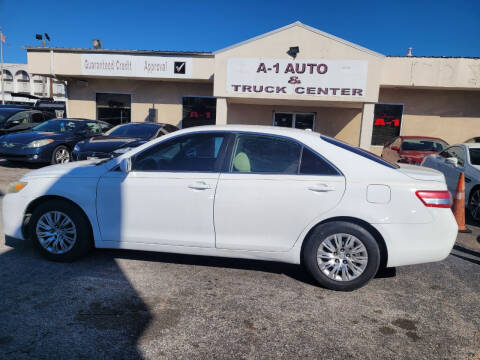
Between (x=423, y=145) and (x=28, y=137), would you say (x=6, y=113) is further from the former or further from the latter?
(x=423, y=145)

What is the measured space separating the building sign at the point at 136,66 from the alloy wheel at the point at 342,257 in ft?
40.9

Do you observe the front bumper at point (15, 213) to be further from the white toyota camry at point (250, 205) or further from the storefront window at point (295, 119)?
the storefront window at point (295, 119)

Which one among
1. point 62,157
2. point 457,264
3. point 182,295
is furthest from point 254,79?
point 182,295

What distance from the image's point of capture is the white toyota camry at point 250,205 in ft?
10.7

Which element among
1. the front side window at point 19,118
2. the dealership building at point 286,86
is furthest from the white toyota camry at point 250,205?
the front side window at point 19,118

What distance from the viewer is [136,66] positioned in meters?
14.5

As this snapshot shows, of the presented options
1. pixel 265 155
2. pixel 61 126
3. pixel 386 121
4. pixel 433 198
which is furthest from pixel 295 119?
pixel 433 198

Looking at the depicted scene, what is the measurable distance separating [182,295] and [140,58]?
13235mm

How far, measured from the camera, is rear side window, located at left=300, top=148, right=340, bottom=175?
3371 mm

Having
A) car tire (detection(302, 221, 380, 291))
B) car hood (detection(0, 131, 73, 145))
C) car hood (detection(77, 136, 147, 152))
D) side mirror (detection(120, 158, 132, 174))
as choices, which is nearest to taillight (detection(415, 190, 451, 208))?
car tire (detection(302, 221, 380, 291))

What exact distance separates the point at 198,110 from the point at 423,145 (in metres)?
9.38

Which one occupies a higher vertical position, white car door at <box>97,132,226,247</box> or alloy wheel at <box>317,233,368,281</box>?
white car door at <box>97,132,226,247</box>

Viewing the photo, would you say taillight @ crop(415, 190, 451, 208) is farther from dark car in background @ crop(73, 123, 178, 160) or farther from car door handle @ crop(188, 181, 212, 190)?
dark car in background @ crop(73, 123, 178, 160)

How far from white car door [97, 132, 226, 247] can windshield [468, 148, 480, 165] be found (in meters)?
5.37
